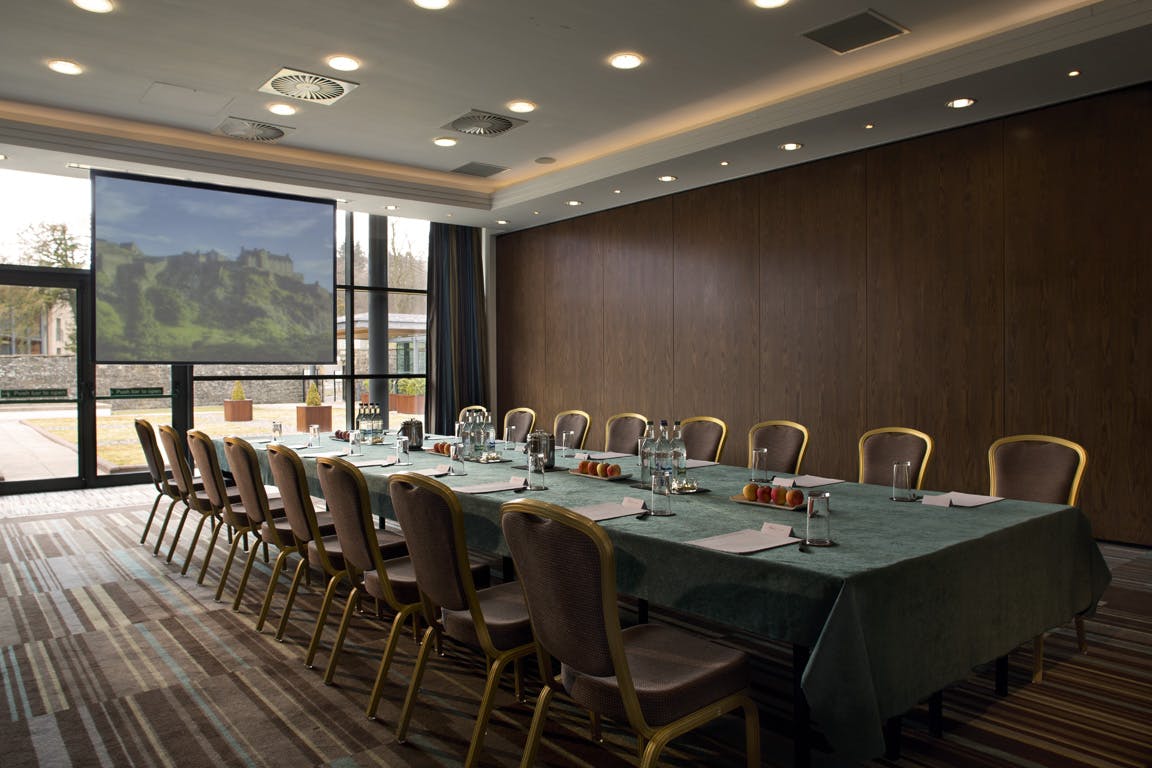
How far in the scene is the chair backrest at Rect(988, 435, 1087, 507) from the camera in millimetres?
3510

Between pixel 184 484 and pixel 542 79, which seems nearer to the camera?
pixel 184 484

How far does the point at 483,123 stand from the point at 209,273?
3345 mm

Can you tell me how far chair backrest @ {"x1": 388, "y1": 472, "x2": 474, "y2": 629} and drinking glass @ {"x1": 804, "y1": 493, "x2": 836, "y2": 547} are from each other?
1.03 m

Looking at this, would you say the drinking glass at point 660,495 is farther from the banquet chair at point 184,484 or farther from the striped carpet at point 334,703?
the banquet chair at point 184,484

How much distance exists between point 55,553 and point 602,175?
528 centimetres

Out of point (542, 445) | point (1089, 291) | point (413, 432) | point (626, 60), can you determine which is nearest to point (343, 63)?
point (626, 60)

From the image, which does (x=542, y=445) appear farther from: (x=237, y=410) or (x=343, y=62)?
(x=237, y=410)

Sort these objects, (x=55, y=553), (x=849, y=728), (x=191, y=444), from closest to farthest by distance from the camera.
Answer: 1. (x=849, y=728)
2. (x=191, y=444)
3. (x=55, y=553)

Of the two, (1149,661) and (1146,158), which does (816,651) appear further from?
(1146,158)

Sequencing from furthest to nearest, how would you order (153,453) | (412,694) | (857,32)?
(153,453) → (857,32) → (412,694)

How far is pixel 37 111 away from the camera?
6.32 metres

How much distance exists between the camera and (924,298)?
6129 mm

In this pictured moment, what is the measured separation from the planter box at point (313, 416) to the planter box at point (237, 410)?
54cm

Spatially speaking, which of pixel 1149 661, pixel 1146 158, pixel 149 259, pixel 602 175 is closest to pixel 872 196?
pixel 1146 158
